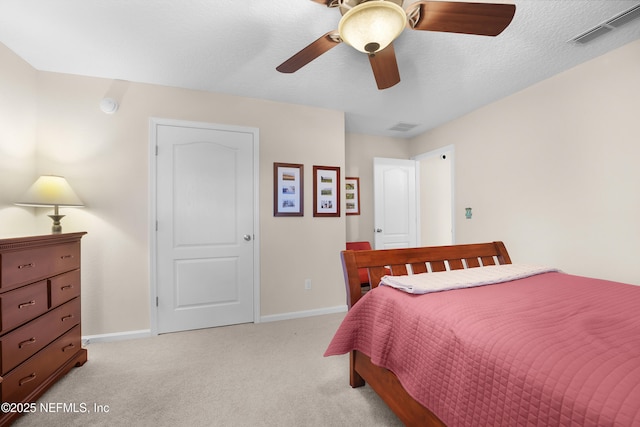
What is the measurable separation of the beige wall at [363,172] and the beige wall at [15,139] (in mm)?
3480

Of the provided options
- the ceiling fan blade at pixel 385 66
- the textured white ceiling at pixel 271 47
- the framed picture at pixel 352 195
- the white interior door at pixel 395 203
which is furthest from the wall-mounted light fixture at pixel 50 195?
the white interior door at pixel 395 203

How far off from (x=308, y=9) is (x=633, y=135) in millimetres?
2613

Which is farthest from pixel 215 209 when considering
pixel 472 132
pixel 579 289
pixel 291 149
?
pixel 472 132

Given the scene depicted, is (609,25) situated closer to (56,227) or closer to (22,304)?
(22,304)

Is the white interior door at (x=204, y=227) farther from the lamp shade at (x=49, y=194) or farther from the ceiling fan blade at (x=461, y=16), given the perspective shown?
the ceiling fan blade at (x=461, y=16)

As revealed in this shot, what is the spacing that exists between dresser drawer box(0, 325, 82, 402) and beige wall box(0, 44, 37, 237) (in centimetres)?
95

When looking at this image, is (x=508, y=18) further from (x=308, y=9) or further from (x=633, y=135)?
(x=633, y=135)

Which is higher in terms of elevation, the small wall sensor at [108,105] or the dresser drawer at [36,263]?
the small wall sensor at [108,105]

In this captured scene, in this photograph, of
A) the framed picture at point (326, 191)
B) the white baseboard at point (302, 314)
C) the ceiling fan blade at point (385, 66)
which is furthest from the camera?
the framed picture at point (326, 191)

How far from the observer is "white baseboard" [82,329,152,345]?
8.47 ft

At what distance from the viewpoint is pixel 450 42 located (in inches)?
83.0

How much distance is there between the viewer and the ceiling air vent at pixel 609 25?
1807 millimetres

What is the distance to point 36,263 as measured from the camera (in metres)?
1.76

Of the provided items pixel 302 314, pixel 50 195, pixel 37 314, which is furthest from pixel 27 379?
pixel 302 314
